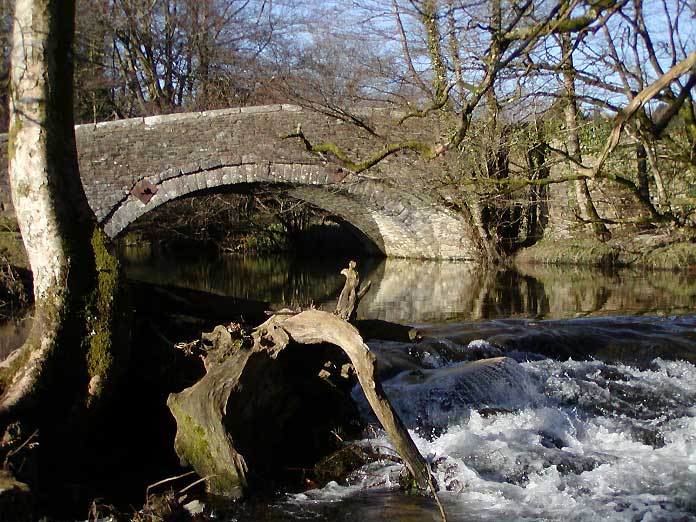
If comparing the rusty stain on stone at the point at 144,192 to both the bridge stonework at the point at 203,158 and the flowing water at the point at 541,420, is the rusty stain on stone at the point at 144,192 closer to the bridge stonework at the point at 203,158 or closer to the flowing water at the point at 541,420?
the bridge stonework at the point at 203,158

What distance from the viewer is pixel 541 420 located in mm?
4824

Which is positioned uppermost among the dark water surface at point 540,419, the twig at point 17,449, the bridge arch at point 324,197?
the bridge arch at point 324,197

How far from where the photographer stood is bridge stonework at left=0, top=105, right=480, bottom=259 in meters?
14.6

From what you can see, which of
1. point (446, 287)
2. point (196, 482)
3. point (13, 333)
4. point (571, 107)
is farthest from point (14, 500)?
point (446, 287)

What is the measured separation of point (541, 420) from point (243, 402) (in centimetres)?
189

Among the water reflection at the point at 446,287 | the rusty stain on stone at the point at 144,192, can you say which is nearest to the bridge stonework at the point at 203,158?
the rusty stain on stone at the point at 144,192

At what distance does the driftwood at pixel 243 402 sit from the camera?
12.1 feet

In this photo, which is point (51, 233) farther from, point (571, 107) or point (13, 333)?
point (571, 107)

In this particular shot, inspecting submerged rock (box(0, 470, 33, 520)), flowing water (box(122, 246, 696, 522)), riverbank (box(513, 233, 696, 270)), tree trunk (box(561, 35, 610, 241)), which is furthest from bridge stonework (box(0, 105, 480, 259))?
submerged rock (box(0, 470, 33, 520))

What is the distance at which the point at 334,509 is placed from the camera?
379 centimetres

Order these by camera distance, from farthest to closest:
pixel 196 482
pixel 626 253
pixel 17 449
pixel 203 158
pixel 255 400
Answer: pixel 203 158
pixel 626 253
pixel 255 400
pixel 196 482
pixel 17 449

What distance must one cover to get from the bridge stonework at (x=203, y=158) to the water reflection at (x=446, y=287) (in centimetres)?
156

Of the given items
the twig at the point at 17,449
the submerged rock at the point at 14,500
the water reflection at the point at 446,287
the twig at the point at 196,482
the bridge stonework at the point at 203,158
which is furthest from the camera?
the bridge stonework at the point at 203,158

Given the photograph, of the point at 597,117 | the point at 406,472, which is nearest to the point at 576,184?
the point at 597,117
